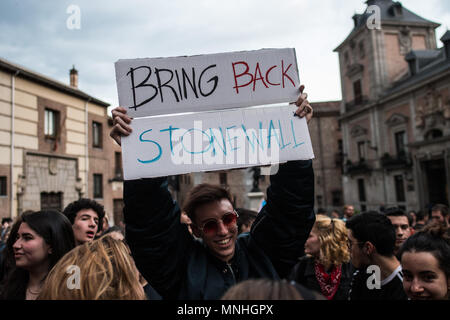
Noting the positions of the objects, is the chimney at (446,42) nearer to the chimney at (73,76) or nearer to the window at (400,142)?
the window at (400,142)

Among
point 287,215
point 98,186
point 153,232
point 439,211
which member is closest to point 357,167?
point 98,186

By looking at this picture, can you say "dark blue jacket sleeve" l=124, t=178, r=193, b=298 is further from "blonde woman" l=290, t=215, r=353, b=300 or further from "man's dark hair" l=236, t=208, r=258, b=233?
"man's dark hair" l=236, t=208, r=258, b=233

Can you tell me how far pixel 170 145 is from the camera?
1.75m

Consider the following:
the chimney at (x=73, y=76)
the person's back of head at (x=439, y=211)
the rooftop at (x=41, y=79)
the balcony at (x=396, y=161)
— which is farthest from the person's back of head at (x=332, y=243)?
the balcony at (x=396, y=161)

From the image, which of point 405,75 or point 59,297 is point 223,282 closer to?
point 59,297

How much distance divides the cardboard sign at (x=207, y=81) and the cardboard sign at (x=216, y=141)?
7 centimetres

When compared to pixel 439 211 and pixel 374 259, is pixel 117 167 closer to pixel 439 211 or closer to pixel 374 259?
pixel 439 211

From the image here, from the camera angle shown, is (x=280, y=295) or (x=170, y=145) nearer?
(x=280, y=295)

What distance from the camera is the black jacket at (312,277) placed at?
3.17 meters

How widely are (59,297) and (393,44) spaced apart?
97.4ft

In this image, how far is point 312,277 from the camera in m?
3.36

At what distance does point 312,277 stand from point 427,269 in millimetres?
1429

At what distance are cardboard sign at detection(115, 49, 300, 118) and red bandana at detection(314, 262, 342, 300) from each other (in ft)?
6.75
